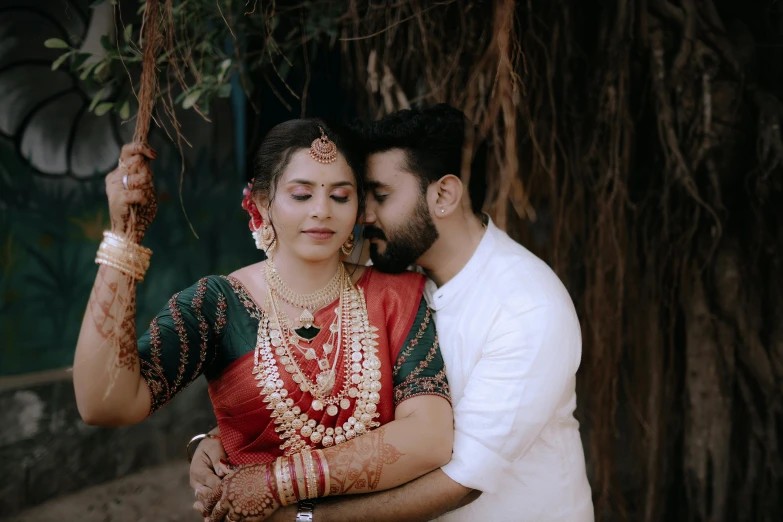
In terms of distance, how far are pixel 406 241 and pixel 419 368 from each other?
46cm

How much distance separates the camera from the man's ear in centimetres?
220

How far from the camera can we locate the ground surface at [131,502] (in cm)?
354

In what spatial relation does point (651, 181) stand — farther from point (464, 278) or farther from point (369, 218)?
point (369, 218)

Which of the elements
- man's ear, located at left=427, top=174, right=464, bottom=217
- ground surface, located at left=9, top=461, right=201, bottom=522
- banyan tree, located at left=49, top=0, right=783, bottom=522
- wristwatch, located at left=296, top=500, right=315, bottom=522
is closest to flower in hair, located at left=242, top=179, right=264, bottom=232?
man's ear, located at left=427, top=174, right=464, bottom=217

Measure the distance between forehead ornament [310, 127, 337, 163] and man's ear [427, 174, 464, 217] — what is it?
0.45 meters

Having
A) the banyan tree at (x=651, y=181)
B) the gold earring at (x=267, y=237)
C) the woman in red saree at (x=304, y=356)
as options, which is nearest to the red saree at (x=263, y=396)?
the woman in red saree at (x=304, y=356)

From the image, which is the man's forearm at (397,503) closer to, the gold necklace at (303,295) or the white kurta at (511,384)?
the white kurta at (511,384)

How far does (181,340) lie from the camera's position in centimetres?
169

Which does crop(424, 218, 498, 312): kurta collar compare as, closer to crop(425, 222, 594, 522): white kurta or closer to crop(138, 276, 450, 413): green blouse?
crop(425, 222, 594, 522): white kurta

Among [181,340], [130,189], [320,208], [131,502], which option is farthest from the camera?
[131,502]

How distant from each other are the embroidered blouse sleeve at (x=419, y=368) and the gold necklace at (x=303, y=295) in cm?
25

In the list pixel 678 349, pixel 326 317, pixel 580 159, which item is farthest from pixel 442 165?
pixel 678 349

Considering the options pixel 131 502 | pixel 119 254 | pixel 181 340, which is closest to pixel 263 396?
pixel 181 340

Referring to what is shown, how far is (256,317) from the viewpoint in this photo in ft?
6.03
